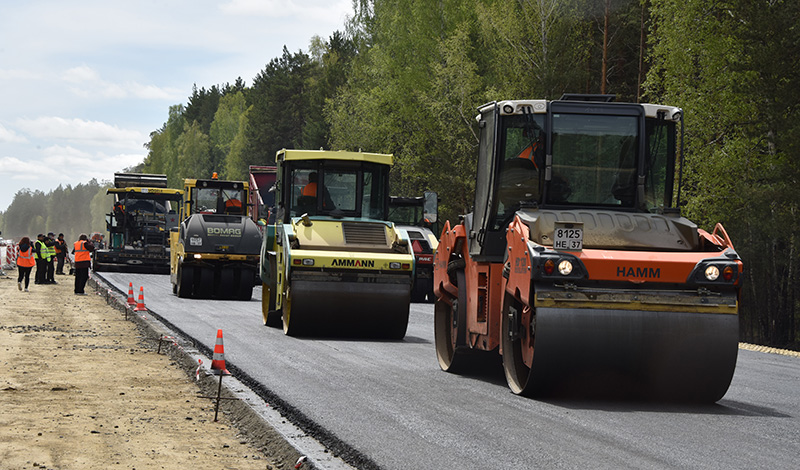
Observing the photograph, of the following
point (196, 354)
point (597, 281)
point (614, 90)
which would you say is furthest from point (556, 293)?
point (614, 90)

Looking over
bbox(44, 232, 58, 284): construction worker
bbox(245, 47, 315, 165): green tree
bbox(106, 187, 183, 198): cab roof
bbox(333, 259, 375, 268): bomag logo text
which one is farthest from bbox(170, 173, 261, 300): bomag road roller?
bbox(245, 47, 315, 165): green tree

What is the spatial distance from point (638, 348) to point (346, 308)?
737 cm

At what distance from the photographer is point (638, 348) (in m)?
8.28

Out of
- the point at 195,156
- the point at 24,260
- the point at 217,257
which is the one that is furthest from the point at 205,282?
the point at 195,156

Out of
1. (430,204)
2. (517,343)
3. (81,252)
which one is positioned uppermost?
(430,204)

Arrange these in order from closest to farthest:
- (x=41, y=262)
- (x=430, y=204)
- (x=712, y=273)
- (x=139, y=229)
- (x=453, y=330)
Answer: (x=712, y=273), (x=453, y=330), (x=430, y=204), (x=41, y=262), (x=139, y=229)

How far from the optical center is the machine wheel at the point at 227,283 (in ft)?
80.4

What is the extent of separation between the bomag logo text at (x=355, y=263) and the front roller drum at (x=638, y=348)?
6.76 m

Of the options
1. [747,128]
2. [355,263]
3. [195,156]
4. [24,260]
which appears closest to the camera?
[355,263]

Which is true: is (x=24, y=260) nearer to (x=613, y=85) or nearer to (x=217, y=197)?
(x=217, y=197)

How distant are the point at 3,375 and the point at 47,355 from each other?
2045mm

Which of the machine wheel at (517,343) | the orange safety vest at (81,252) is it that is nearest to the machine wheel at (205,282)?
the orange safety vest at (81,252)

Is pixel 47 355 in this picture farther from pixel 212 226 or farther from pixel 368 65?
pixel 368 65

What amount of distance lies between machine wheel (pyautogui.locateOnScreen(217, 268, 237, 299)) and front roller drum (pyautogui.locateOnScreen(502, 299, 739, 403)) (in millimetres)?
16833
